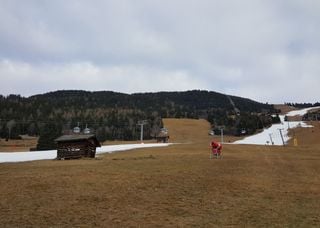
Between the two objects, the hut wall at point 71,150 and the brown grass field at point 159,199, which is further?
the hut wall at point 71,150

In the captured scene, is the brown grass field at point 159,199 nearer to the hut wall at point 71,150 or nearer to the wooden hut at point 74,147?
the wooden hut at point 74,147

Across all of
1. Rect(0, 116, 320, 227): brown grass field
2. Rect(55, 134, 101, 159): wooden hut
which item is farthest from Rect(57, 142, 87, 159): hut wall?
Rect(0, 116, 320, 227): brown grass field

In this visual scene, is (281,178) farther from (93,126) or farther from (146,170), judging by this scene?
(93,126)

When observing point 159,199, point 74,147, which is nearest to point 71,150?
point 74,147

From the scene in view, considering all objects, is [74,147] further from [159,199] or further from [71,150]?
[159,199]

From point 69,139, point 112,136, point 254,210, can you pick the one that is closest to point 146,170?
point 254,210

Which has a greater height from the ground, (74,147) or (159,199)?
(74,147)

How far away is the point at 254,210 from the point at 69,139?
4146cm

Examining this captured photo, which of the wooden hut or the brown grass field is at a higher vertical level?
the wooden hut

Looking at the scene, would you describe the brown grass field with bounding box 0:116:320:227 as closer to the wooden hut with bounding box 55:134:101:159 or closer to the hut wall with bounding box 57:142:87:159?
the wooden hut with bounding box 55:134:101:159

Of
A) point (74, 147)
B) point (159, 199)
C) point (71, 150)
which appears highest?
point (74, 147)

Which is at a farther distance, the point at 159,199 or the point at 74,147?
the point at 74,147

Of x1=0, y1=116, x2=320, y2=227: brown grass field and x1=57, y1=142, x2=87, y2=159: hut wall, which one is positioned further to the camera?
x1=57, y1=142, x2=87, y2=159: hut wall

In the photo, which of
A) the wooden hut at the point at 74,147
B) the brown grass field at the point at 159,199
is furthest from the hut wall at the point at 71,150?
the brown grass field at the point at 159,199
